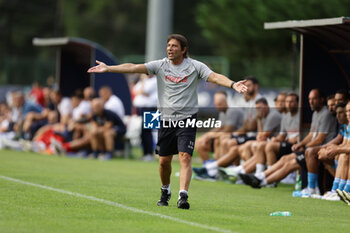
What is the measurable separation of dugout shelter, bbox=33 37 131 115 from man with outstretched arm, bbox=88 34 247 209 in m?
11.9

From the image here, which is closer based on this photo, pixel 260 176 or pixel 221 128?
pixel 260 176

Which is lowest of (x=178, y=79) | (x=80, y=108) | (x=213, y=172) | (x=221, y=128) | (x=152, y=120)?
(x=213, y=172)

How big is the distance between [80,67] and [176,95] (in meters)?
14.1

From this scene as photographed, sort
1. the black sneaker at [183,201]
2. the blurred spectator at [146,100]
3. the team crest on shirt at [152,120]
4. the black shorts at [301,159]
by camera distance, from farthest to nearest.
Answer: the blurred spectator at [146,100], the black shorts at [301,159], the team crest on shirt at [152,120], the black sneaker at [183,201]

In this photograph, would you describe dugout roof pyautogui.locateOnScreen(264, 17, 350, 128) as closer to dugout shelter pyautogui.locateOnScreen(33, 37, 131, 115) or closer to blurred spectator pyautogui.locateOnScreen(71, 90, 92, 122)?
blurred spectator pyautogui.locateOnScreen(71, 90, 92, 122)

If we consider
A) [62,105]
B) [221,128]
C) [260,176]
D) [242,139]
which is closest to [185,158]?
[260,176]

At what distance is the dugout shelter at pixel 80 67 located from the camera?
851 inches

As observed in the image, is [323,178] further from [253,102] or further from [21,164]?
[21,164]

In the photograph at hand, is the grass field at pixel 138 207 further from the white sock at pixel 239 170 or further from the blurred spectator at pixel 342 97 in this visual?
the blurred spectator at pixel 342 97

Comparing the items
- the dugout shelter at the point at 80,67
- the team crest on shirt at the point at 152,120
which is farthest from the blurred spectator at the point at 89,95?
the team crest on shirt at the point at 152,120

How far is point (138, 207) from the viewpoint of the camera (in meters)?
9.38

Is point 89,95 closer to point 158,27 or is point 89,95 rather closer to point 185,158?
point 158,27

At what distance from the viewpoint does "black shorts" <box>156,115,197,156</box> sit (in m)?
9.45

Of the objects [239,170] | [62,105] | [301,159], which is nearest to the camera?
[301,159]
